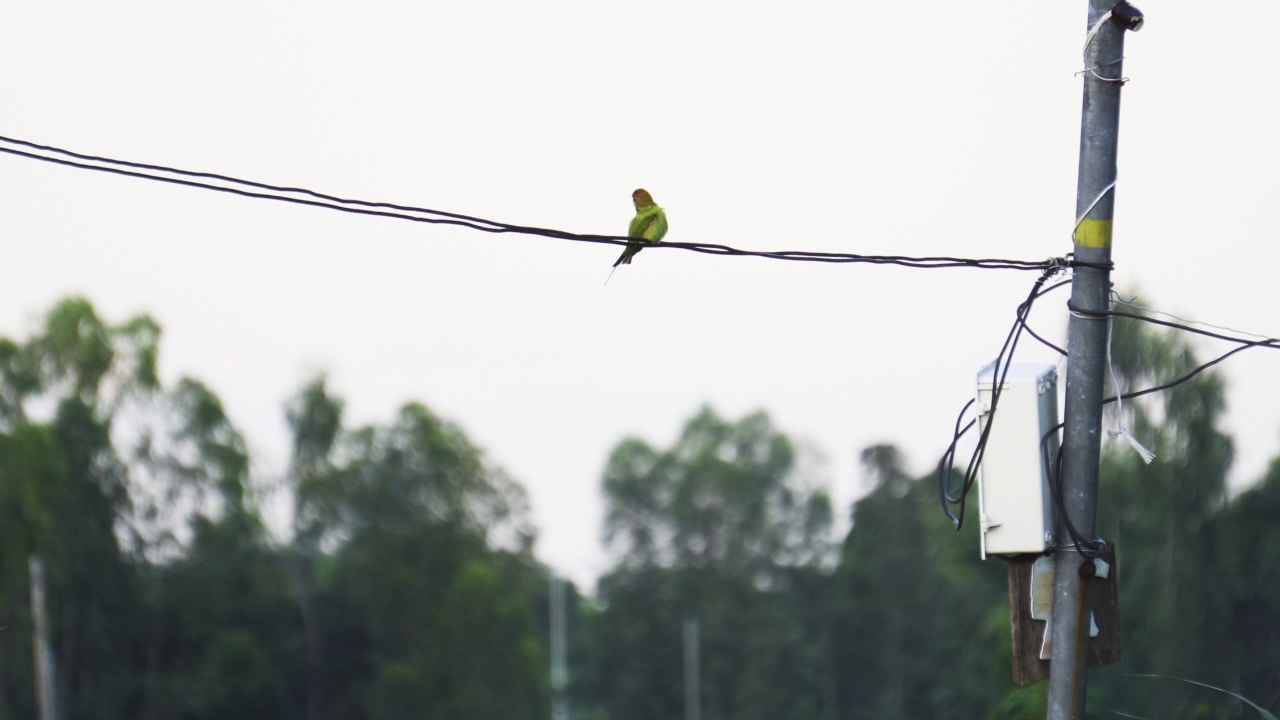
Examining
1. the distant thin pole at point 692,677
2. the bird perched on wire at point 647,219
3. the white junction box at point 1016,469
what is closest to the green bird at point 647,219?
the bird perched on wire at point 647,219

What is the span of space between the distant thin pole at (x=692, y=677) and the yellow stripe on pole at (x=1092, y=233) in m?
54.3

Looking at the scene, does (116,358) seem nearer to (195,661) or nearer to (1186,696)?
(195,661)

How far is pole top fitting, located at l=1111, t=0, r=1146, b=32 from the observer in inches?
218

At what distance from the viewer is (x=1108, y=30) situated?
558 centimetres

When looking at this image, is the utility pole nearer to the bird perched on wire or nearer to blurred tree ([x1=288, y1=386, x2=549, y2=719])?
the bird perched on wire

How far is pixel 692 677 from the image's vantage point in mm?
58688

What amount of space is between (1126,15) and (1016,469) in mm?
1689

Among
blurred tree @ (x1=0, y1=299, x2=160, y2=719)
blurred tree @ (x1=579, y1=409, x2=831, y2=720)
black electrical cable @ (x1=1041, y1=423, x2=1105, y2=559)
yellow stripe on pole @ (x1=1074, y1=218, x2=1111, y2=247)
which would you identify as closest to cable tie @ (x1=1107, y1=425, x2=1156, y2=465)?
black electrical cable @ (x1=1041, y1=423, x2=1105, y2=559)

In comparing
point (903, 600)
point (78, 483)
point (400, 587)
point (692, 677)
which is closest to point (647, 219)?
point (78, 483)

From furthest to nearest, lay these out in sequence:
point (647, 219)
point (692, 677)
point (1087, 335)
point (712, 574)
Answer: point (712, 574), point (692, 677), point (647, 219), point (1087, 335)

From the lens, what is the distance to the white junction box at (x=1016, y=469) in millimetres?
5418

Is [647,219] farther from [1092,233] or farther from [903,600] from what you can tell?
[903,600]

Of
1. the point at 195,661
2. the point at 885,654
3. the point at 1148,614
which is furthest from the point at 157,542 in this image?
the point at 1148,614

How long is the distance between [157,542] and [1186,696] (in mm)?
28829
